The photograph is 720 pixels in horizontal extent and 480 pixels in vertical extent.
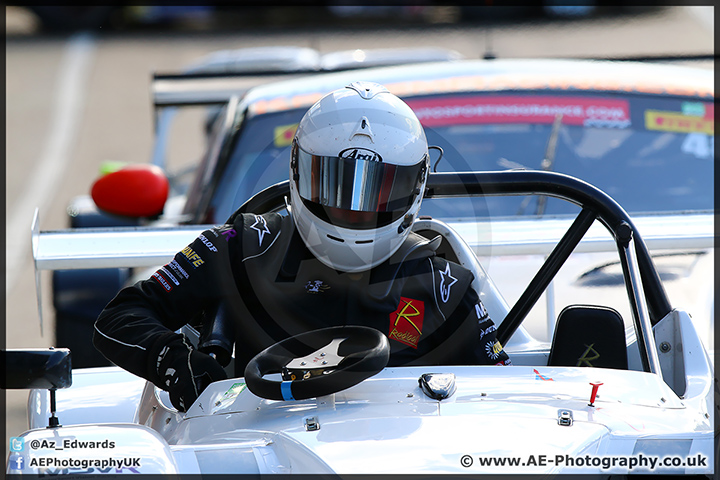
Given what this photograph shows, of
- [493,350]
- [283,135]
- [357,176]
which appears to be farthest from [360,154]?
[283,135]

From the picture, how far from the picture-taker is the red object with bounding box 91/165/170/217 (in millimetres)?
3898

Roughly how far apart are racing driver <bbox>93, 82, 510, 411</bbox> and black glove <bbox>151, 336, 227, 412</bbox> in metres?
0.16

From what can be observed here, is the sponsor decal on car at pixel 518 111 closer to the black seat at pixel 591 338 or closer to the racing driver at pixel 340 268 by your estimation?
the racing driver at pixel 340 268

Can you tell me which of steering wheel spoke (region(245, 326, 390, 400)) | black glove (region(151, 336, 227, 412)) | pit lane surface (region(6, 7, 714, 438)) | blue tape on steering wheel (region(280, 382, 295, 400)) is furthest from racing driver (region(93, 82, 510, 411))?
pit lane surface (region(6, 7, 714, 438))

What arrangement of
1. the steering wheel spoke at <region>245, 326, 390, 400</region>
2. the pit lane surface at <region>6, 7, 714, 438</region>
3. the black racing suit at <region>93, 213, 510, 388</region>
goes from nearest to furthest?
the steering wheel spoke at <region>245, 326, 390, 400</region> → the black racing suit at <region>93, 213, 510, 388</region> → the pit lane surface at <region>6, 7, 714, 438</region>

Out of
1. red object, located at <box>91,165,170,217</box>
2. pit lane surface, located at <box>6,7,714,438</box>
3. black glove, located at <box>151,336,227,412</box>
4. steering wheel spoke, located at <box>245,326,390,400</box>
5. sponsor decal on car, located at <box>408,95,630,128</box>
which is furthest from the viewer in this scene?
pit lane surface, located at <box>6,7,714,438</box>

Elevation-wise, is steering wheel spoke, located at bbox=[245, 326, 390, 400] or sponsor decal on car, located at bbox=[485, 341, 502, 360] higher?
steering wheel spoke, located at bbox=[245, 326, 390, 400]

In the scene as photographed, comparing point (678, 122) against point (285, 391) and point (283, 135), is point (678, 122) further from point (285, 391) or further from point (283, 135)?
point (285, 391)

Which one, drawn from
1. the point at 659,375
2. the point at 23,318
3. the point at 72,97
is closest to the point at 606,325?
the point at 659,375

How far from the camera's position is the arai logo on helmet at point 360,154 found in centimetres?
234

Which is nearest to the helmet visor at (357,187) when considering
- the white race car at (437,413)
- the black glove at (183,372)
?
the white race car at (437,413)

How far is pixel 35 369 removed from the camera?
1682 millimetres

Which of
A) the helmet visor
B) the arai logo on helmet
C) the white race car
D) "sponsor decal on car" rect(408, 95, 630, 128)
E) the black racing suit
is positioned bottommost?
the white race car

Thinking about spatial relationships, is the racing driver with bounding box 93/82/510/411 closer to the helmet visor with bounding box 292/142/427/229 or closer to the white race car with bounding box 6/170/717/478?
the helmet visor with bounding box 292/142/427/229
